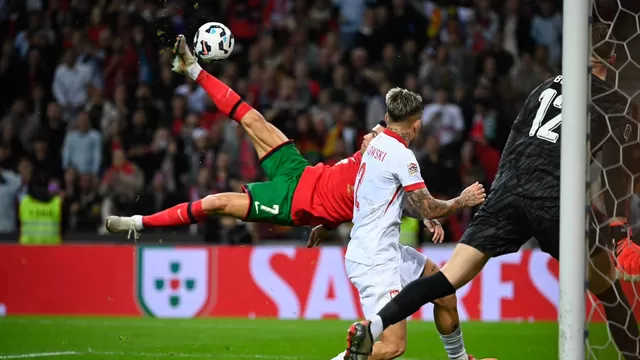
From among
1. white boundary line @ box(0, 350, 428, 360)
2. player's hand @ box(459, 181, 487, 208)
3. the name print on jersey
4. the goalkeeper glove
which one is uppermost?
the name print on jersey

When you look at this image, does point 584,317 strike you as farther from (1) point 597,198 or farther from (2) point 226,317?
(2) point 226,317

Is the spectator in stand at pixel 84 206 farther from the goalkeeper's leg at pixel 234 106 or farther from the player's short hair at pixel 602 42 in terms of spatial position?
→ the player's short hair at pixel 602 42

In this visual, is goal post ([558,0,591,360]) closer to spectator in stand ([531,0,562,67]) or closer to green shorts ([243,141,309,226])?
green shorts ([243,141,309,226])

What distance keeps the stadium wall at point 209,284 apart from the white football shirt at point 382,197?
244 inches

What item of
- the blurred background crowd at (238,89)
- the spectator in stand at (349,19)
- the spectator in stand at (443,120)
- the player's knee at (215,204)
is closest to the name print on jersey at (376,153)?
the player's knee at (215,204)

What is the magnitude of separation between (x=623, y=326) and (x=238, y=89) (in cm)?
1004

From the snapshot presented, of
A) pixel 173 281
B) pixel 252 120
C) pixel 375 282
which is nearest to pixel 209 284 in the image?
pixel 173 281

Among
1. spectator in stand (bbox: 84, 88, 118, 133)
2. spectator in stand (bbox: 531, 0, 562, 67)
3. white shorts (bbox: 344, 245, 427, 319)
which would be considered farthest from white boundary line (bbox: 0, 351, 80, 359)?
spectator in stand (bbox: 531, 0, 562, 67)

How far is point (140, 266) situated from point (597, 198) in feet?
26.3

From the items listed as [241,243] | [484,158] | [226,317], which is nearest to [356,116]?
[484,158]

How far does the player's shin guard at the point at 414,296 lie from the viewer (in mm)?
5930

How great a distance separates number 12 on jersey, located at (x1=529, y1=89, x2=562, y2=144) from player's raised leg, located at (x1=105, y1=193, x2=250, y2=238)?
2.19 metres

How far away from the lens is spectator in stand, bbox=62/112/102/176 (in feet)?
49.7

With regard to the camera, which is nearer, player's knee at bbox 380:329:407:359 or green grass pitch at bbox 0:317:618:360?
player's knee at bbox 380:329:407:359
